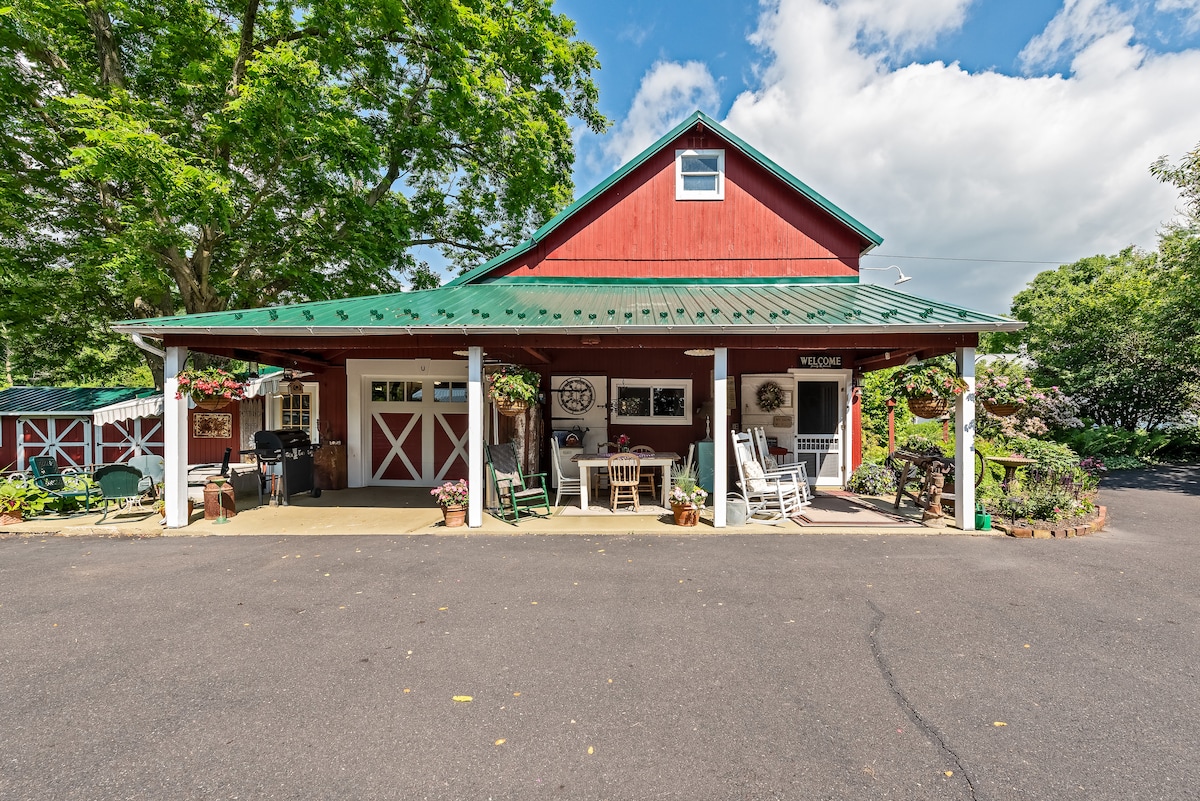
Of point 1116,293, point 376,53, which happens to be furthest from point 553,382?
point 1116,293

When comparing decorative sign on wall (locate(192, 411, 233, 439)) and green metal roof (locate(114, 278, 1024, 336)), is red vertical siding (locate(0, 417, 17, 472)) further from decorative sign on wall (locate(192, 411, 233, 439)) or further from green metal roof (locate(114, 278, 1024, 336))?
green metal roof (locate(114, 278, 1024, 336))

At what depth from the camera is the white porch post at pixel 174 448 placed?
21.9 ft

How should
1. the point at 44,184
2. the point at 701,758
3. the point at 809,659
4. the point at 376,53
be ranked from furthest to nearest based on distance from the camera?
1. the point at 376,53
2. the point at 44,184
3. the point at 809,659
4. the point at 701,758

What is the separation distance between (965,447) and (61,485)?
Result: 12990 mm

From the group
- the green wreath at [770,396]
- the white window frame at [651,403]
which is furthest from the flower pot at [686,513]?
the green wreath at [770,396]

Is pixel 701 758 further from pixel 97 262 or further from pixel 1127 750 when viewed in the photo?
pixel 97 262

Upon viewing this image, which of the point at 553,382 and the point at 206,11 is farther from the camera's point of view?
the point at 206,11

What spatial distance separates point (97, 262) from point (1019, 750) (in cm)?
1602

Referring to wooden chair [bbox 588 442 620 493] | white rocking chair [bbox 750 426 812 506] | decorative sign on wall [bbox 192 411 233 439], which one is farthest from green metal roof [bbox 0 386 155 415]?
white rocking chair [bbox 750 426 812 506]

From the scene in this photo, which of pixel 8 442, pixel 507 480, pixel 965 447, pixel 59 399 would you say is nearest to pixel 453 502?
pixel 507 480

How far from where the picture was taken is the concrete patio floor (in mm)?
6508

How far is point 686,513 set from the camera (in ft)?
22.1

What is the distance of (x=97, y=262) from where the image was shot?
35.0 feet

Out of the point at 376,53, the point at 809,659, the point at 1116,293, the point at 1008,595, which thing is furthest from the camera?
the point at 1116,293
